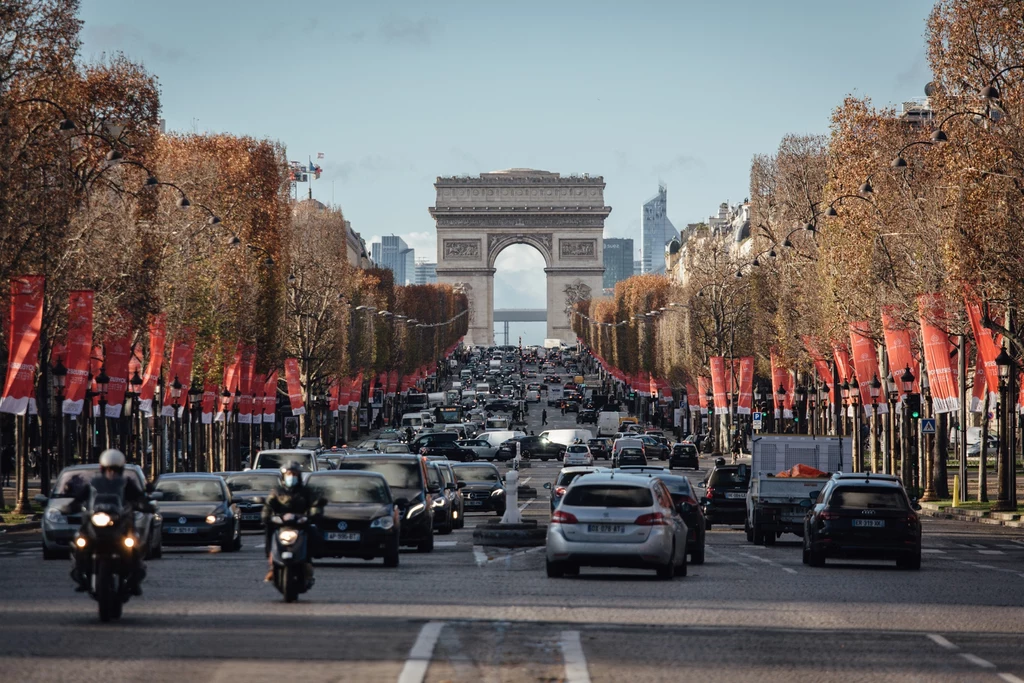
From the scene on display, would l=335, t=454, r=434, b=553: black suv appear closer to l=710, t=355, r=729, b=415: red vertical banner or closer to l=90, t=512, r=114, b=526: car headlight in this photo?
l=90, t=512, r=114, b=526: car headlight

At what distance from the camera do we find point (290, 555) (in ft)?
67.4

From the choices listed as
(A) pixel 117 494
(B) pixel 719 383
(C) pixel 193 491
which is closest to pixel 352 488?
(C) pixel 193 491

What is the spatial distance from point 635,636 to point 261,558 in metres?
13.6

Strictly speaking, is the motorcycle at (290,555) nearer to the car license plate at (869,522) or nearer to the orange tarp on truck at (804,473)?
the car license plate at (869,522)

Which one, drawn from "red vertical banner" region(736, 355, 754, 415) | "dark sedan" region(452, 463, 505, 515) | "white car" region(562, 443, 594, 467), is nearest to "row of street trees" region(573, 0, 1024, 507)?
"red vertical banner" region(736, 355, 754, 415)

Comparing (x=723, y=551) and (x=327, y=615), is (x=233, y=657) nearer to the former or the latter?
(x=327, y=615)

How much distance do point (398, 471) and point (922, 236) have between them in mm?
24733

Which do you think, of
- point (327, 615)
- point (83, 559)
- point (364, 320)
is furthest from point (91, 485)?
point (364, 320)

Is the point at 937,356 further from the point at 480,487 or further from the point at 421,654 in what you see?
the point at 421,654

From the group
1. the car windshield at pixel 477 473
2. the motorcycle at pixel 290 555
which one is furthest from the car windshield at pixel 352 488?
the car windshield at pixel 477 473

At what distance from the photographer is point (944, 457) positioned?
61969 mm

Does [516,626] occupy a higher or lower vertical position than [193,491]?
lower

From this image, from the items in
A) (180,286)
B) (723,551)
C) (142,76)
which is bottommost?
(723,551)

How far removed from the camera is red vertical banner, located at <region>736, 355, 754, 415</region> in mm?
91562
